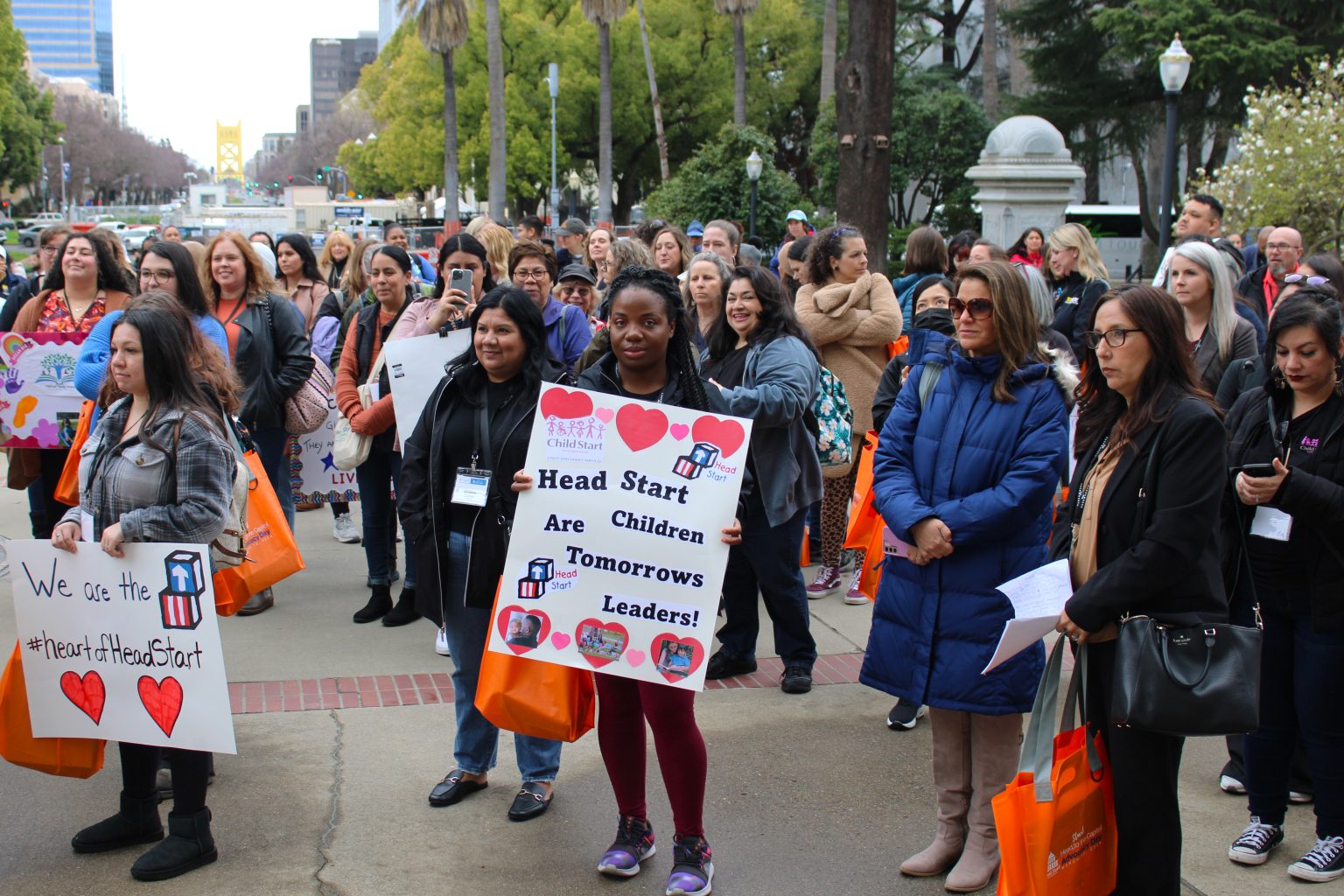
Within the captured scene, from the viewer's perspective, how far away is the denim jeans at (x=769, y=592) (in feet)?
18.6

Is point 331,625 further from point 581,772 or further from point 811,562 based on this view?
point 811,562

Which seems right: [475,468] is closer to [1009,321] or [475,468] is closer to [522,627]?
[522,627]

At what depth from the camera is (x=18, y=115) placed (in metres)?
58.9

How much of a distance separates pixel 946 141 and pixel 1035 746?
25.7 meters

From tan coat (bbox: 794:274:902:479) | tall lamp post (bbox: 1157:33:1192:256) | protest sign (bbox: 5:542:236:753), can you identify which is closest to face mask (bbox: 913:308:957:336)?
tan coat (bbox: 794:274:902:479)

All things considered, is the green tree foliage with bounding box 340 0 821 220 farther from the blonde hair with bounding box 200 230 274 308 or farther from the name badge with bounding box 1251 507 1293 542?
the name badge with bounding box 1251 507 1293 542

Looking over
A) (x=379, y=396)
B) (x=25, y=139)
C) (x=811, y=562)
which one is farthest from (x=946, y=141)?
(x=25, y=139)

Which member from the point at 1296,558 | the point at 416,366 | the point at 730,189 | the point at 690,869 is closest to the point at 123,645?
the point at 690,869

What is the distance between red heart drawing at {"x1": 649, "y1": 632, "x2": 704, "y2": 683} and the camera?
3773 millimetres

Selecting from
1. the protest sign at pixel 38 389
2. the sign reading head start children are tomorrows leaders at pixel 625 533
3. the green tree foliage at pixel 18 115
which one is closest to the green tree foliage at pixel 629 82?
the green tree foliage at pixel 18 115

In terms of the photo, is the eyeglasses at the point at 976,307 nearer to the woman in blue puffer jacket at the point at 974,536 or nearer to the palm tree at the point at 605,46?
the woman in blue puffer jacket at the point at 974,536

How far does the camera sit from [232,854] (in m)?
4.27

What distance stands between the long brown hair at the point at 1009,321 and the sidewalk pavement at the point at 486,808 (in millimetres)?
1662

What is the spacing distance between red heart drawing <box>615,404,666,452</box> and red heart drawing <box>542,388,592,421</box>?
0.10m
